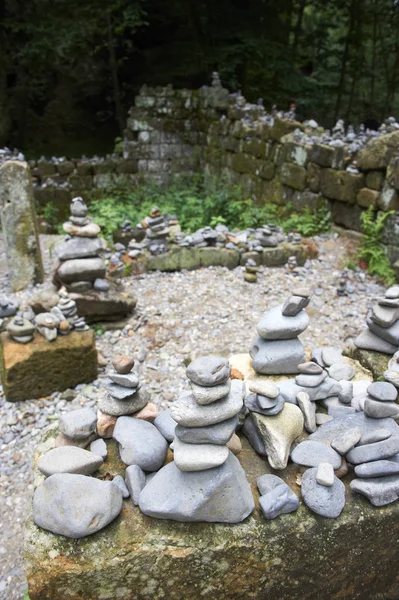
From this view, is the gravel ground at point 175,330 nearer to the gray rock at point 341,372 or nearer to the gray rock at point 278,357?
the gray rock at point 278,357

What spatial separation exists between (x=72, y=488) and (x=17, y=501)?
68.9 inches

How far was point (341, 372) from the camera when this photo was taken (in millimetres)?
3168

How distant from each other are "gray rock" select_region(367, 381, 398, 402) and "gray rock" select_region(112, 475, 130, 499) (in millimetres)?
1375

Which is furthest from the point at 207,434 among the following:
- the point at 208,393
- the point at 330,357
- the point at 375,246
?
the point at 375,246

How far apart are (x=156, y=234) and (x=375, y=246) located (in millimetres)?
3228

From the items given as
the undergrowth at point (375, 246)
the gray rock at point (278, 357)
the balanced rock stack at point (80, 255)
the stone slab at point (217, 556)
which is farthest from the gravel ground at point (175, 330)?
the gray rock at point (278, 357)

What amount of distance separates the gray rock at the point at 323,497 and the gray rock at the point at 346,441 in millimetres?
160

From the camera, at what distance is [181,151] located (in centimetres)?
1184

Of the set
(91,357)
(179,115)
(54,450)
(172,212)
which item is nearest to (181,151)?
(179,115)

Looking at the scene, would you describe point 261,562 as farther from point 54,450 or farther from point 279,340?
point 279,340

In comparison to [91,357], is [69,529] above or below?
above

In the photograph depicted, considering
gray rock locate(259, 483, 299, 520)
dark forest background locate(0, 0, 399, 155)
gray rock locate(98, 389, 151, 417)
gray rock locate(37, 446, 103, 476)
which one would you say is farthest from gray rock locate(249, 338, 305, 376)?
dark forest background locate(0, 0, 399, 155)

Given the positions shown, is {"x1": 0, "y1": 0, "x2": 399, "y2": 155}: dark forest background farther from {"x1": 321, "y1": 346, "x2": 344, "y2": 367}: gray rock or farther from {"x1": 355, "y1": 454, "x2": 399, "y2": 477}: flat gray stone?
{"x1": 355, "y1": 454, "x2": 399, "y2": 477}: flat gray stone

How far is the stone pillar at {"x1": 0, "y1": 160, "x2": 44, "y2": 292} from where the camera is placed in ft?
19.7
